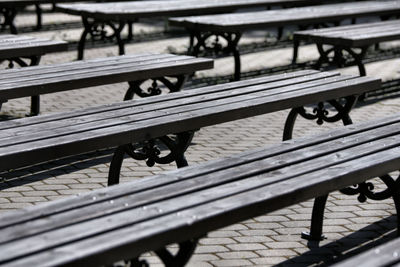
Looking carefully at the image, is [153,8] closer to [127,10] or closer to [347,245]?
[127,10]

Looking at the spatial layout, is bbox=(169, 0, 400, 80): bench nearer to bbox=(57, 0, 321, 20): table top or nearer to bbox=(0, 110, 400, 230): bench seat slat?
bbox=(57, 0, 321, 20): table top

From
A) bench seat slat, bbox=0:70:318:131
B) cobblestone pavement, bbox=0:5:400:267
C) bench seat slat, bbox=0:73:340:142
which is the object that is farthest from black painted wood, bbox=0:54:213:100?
bench seat slat, bbox=0:73:340:142

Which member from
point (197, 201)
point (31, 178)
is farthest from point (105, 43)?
point (197, 201)

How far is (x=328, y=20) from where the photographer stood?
9.51m

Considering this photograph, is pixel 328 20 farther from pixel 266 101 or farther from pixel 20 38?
pixel 266 101

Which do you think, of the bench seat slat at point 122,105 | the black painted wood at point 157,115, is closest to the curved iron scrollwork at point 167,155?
the black painted wood at point 157,115

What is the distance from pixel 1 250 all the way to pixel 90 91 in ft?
18.6

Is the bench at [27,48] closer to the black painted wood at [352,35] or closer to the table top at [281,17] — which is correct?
the table top at [281,17]

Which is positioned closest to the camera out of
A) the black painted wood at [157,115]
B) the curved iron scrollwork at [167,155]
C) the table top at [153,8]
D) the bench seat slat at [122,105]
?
the black painted wood at [157,115]

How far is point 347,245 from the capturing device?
14.4 ft

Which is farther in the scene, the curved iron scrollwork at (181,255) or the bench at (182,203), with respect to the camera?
the curved iron scrollwork at (181,255)

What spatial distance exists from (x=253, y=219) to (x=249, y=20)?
4.38 metres

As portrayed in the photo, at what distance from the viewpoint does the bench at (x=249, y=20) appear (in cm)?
856

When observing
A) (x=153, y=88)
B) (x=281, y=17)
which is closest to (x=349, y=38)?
(x=281, y=17)
